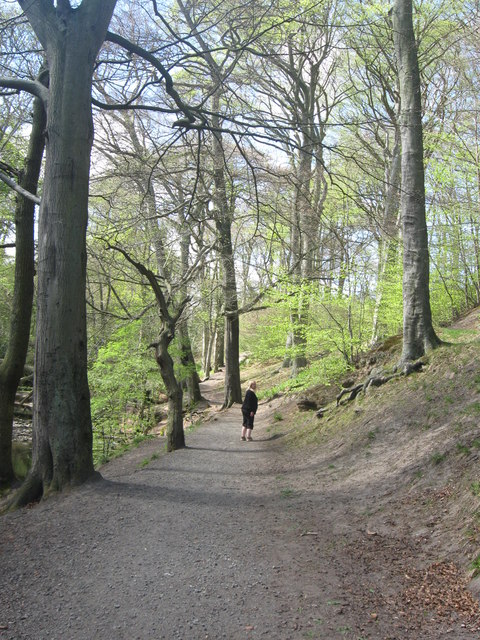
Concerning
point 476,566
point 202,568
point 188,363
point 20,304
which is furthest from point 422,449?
point 188,363

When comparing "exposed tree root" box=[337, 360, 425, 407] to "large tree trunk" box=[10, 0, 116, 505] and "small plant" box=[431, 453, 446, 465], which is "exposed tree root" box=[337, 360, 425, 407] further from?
"large tree trunk" box=[10, 0, 116, 505]

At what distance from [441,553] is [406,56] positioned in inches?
361

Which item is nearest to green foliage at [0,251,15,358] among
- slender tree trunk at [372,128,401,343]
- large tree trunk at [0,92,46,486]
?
large tree trunk at [0,92,46,486]

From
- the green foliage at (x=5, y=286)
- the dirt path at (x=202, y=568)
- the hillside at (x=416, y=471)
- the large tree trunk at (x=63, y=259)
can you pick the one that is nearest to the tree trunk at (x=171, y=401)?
the hillside at (x=416, y=471)

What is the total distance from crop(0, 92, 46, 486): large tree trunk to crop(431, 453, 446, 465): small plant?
7.50 m

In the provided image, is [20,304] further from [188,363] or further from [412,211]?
[188,363]

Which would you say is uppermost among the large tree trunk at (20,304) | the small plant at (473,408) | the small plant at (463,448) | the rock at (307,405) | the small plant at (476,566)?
the large tree trunk at (20,304)

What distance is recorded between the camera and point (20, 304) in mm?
9062

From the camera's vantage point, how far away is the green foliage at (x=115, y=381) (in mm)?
14648

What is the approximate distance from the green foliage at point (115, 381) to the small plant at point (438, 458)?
10.3 meters

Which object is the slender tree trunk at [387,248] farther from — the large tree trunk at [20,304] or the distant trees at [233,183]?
the large tree trunk at [20,304]

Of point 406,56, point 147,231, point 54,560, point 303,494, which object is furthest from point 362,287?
point 54,560

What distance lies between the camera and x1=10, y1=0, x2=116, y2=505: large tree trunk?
582cm

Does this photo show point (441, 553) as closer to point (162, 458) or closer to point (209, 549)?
point (209, 549)
